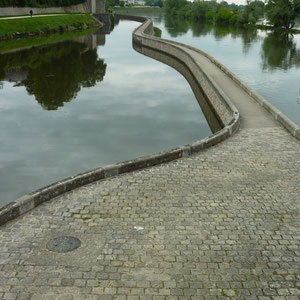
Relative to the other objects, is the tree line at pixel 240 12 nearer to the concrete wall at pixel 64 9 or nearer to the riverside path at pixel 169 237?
the concrete wall at pixel 64 9

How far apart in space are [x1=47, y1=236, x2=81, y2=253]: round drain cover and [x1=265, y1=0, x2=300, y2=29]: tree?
2927 inches

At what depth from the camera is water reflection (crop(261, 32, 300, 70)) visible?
37128 mm

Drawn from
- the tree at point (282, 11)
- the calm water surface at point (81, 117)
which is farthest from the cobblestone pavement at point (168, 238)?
the tree at point (282, 11)

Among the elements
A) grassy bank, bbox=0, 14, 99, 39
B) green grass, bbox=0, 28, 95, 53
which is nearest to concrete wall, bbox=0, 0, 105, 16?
grassy bank, bbox=0, 14, 99, 39

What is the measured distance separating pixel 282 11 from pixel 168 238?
7426 centimetres

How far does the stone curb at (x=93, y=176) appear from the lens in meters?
8.73

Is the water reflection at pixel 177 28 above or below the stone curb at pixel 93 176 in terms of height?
above

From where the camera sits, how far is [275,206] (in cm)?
938

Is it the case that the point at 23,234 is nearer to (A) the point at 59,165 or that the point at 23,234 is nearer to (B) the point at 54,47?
(A) the point at 59,165

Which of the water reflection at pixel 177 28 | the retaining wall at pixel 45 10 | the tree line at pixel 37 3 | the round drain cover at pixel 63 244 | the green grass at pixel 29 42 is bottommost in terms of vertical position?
the round drain cover at pixel 63 244

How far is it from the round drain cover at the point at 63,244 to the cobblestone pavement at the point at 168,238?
0.43 ft

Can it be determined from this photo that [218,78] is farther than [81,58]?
No

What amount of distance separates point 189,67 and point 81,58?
1146 centimetres

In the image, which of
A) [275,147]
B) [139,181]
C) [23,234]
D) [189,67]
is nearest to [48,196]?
[23,234]
